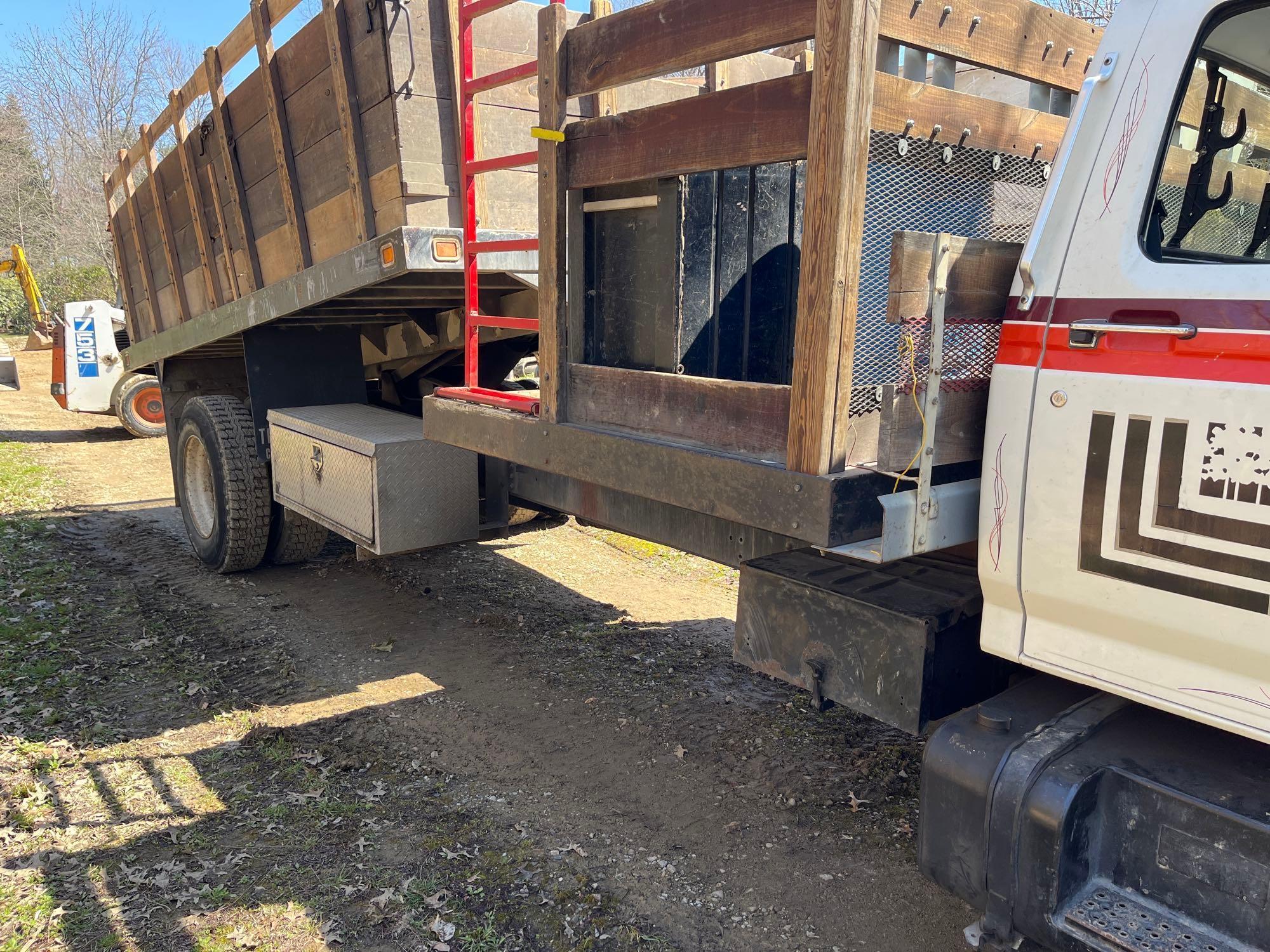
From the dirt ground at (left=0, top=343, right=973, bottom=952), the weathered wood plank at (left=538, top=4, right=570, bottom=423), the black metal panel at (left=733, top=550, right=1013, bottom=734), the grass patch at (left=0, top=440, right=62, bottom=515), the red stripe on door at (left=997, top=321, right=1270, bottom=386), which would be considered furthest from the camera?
the grass patch at (left=0, top=440, right=62, bottom=515)

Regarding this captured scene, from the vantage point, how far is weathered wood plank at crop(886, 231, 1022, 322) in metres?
2.05

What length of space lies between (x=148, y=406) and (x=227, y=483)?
801 centimetres

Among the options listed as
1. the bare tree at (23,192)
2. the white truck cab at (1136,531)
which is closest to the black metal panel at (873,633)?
the white truck cab at (1136,531)

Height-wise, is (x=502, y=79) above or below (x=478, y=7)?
below

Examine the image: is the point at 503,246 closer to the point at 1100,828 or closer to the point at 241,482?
the point at 1100,828

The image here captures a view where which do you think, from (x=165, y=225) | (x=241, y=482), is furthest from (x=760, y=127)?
(x=165, y=225)

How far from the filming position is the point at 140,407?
40.5ft

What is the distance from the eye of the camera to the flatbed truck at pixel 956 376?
1.85 m

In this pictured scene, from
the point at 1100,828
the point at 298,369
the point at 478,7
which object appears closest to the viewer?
the point at 1100,828

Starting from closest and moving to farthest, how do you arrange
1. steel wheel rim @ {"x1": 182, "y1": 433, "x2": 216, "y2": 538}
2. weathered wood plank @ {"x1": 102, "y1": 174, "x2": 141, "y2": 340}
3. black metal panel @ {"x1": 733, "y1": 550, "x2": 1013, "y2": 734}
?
black metal panel @ {"x1": 733, "y1": 550, "x2": 1013, "y2": 734} < steel wheel rim @ {"x1": 182, "y1": 433, "x2": 216, "y2": 538} < weathered wood plank @ {"x1": 102, "y1": 174, "x2": 141, "y2": 340}

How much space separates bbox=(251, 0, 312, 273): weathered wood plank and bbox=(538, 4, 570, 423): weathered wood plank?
6.72 ft

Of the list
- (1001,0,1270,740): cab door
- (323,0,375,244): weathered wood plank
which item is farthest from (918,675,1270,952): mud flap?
(323,0,375,244): weathered wood plank

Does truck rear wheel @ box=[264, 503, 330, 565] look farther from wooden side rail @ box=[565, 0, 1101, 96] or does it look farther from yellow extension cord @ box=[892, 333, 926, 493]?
yellow extension cord @ box=[892, 333, 926, 493]

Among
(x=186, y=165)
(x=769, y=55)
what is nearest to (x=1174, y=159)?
(x=769, y=55)
